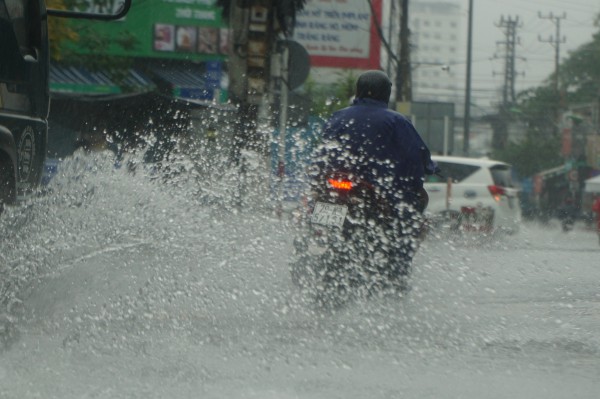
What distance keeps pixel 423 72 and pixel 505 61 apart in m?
57.6

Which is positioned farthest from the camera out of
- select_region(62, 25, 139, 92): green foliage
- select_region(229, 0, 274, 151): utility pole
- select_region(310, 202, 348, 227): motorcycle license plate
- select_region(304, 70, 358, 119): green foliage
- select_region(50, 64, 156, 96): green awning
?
select_region(50, 64, 156, 96): green awning

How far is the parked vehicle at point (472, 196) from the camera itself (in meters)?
18.4

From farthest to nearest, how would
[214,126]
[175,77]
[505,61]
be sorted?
1. [505,61]
2. [175,77]
3. [214,126]

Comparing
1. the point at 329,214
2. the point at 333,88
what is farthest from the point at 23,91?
the point at 333,88

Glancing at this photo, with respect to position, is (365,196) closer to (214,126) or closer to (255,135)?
(214,126)

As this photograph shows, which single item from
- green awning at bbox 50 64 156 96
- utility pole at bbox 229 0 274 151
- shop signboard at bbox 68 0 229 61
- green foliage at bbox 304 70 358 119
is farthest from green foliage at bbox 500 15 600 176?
utility pole at bbox 229 0 274 151

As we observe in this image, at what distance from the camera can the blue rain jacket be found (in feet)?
21.7

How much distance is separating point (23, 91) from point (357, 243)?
6.70 ft

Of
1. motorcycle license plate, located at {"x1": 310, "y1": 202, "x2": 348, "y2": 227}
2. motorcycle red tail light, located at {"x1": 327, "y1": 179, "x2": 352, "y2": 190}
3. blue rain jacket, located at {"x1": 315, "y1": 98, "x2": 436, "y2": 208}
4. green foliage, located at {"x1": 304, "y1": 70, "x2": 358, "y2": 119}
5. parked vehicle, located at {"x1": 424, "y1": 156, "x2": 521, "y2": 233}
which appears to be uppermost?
blue rain jacket, located at {"x1": 315, "y1": 98, "x2": 436, "y2": 208}

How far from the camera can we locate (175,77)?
3456 centimetres

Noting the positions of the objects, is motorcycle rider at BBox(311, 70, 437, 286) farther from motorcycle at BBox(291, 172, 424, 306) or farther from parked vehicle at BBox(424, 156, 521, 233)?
parked vehicle at BBox(424, 156, 521, 233)

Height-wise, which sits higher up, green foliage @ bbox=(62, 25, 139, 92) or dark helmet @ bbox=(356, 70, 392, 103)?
dark helmet @ bbox=(356, 70, 392, 103)

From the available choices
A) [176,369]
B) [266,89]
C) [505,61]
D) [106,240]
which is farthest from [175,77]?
[505,61]

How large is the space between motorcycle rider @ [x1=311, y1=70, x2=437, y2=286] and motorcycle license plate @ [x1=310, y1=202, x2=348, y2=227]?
7.9 inches
